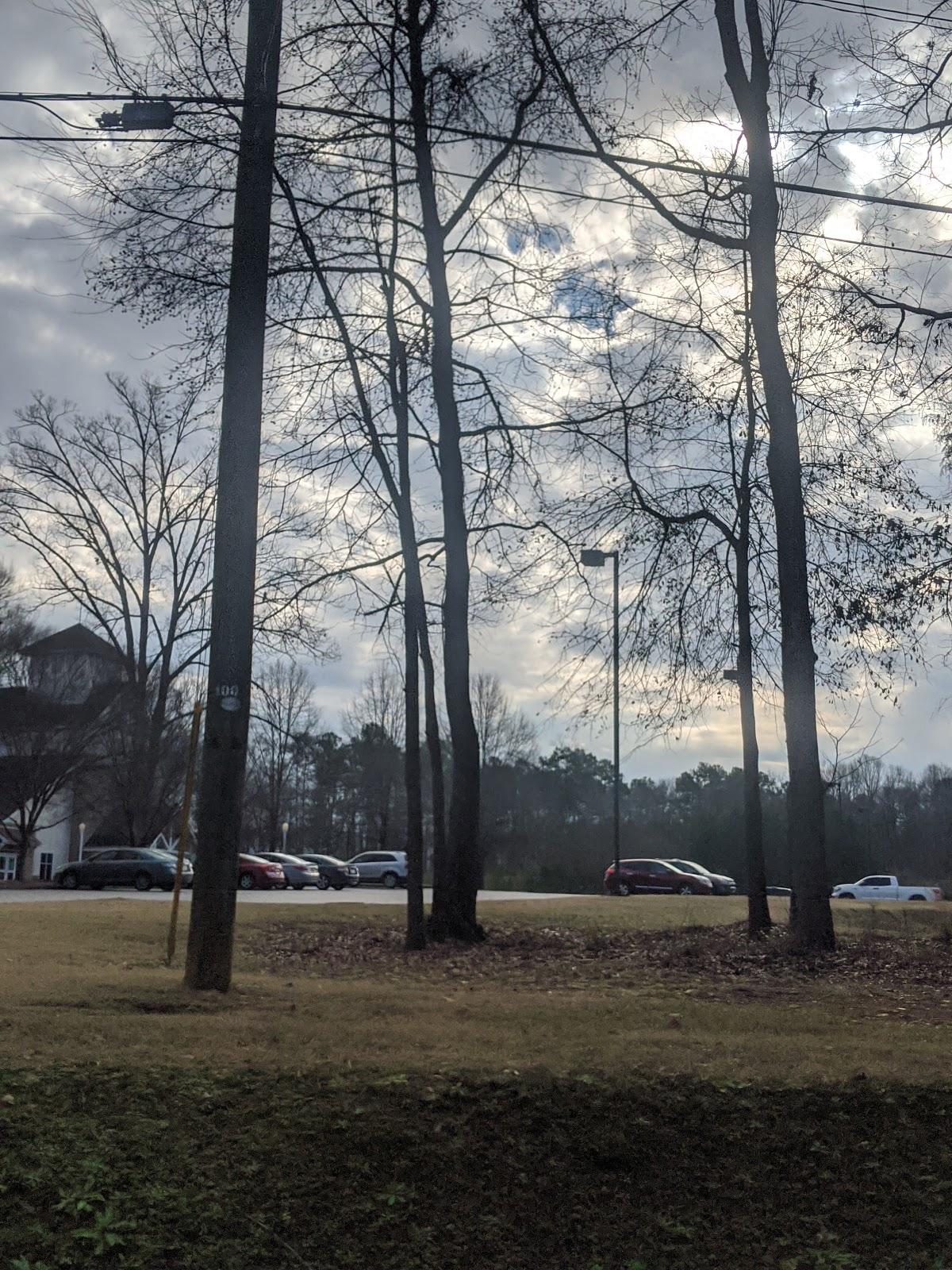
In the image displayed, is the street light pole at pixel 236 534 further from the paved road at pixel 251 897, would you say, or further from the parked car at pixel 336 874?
Answer: the parked car at pixel 336 874

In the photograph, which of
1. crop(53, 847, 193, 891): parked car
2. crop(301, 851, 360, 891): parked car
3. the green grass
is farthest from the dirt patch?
crop(301, 851, 360, 891): parked car

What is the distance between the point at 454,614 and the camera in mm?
17938

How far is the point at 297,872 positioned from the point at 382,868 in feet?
24.0

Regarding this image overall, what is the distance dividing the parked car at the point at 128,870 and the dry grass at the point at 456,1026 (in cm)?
2787

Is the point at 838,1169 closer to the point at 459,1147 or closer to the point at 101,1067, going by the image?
the point at 459,1147

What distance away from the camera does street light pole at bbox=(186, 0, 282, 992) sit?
9.05 m

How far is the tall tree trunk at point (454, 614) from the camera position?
17.7 metres

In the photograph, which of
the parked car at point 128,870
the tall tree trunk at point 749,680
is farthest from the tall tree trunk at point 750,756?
the parked car at point 128,870

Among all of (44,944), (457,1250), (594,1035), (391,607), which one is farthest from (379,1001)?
(391,607)

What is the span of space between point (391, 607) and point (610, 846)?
156 feet

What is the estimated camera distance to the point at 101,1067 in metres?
5.98

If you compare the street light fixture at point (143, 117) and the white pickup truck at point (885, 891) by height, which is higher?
the street light fixture at point (143, 117)

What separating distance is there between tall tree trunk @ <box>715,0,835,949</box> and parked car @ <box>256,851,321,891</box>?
32.3m

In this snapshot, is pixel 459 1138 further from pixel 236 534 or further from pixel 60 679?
Answer: pixel 60 679
